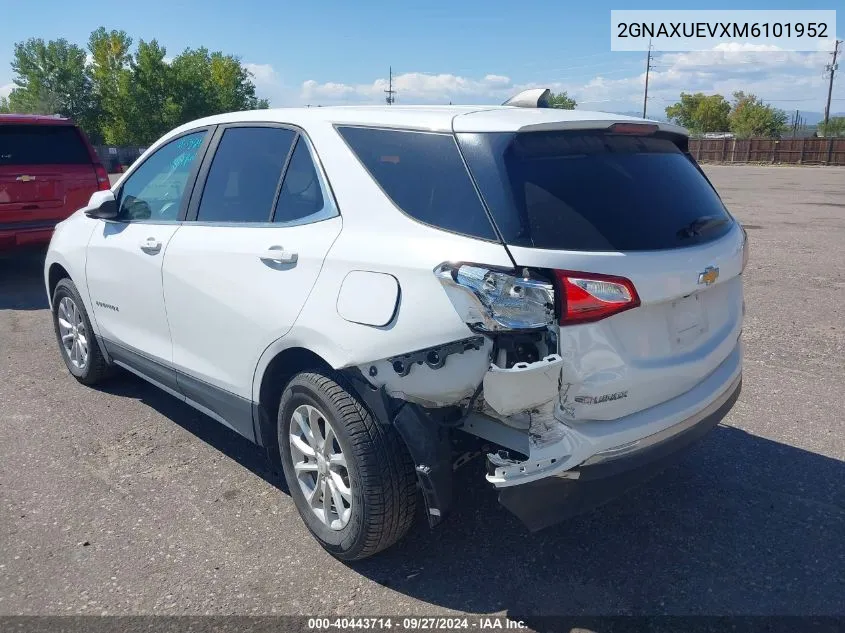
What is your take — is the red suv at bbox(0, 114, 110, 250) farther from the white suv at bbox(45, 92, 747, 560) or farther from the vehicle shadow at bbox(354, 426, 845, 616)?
the vehicle shadow at bbox(354, 426, 845, 616)

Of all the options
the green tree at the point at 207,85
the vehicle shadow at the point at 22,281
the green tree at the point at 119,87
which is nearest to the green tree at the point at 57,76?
the green tree at the point at 119,87

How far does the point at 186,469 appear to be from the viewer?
156 inches

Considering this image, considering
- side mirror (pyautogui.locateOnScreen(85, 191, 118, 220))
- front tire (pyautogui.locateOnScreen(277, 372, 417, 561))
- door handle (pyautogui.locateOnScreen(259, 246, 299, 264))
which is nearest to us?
front tire (pyautogui.locateOnScreen(277, 372, 417, 561))

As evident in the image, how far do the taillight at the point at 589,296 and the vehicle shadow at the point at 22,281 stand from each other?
691 centimetres

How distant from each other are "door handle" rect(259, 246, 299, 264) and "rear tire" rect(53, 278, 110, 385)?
2.29m

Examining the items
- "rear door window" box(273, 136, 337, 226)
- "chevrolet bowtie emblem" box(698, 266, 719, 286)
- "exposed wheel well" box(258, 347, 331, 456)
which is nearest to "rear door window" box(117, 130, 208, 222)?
"rear door window" box(273, 136, 337, 226)

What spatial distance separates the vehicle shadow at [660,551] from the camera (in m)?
2.86

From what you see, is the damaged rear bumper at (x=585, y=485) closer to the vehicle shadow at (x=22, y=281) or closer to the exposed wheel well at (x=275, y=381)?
the exposed wheel well at (x=275, y=381)

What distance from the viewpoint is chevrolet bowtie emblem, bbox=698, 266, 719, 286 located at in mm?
2834

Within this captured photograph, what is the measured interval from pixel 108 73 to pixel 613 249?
76044 mm

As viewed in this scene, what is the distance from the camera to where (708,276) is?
9.43 feet

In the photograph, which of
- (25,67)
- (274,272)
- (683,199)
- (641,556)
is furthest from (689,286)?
(25,67)

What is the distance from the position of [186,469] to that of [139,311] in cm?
96

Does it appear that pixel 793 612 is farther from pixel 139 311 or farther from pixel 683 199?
pixel 139 311
